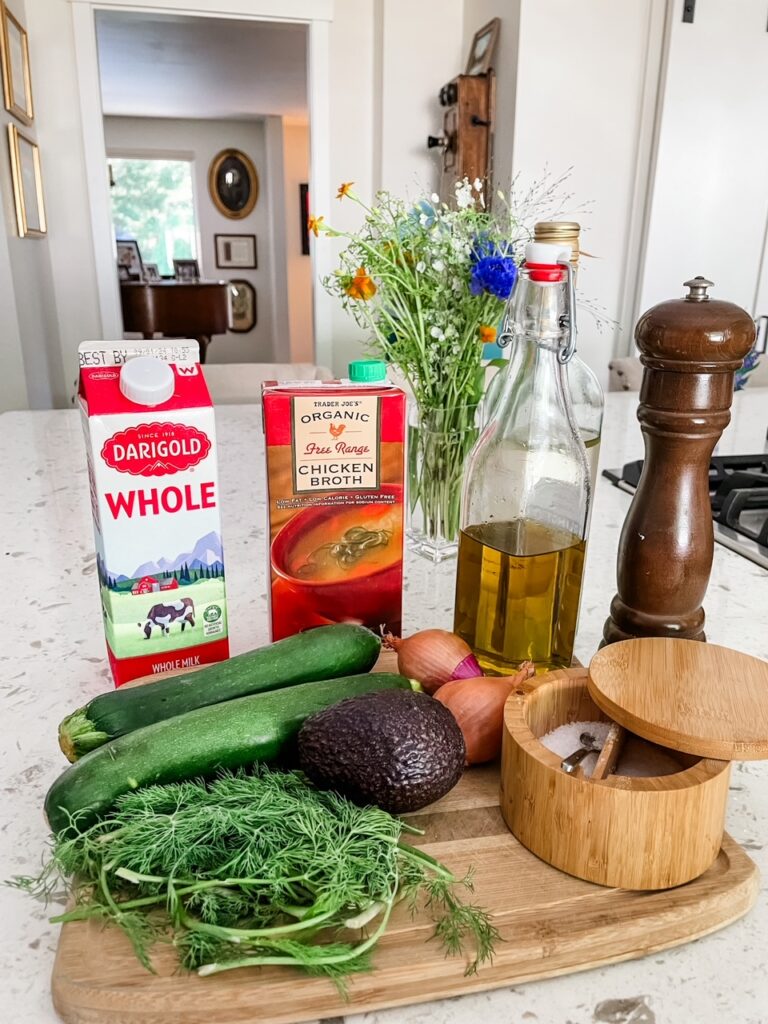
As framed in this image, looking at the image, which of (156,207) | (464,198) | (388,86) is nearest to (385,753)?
(464,198)

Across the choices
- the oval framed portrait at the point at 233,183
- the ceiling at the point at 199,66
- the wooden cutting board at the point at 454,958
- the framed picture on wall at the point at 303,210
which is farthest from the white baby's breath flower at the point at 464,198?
the oval framed portrait at the point at 233,183

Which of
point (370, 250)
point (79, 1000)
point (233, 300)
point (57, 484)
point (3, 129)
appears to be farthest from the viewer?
point (233, 300)

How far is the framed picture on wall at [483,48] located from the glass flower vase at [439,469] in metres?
2.73

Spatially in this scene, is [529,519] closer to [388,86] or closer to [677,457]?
[677,457]

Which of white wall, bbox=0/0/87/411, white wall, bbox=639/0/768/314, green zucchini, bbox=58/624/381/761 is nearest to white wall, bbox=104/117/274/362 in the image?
white wall, bbox=0/0/87/411

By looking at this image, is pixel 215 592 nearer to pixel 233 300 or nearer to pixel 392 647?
pixel 392 647

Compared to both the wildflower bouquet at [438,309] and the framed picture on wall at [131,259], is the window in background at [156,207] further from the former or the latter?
the wildflower bouquet at [438,309]

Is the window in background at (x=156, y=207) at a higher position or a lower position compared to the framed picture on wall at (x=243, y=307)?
higher

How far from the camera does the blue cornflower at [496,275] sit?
79 cm

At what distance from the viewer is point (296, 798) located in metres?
0.45

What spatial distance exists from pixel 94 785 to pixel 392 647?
0.25m

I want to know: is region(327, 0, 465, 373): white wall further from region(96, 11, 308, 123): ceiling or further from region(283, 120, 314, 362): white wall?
region(283, 120, 314, 362): white wall

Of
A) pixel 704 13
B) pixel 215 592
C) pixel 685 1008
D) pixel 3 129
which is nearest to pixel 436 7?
pixel 704 13

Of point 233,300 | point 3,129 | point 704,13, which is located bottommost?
point 233,300
